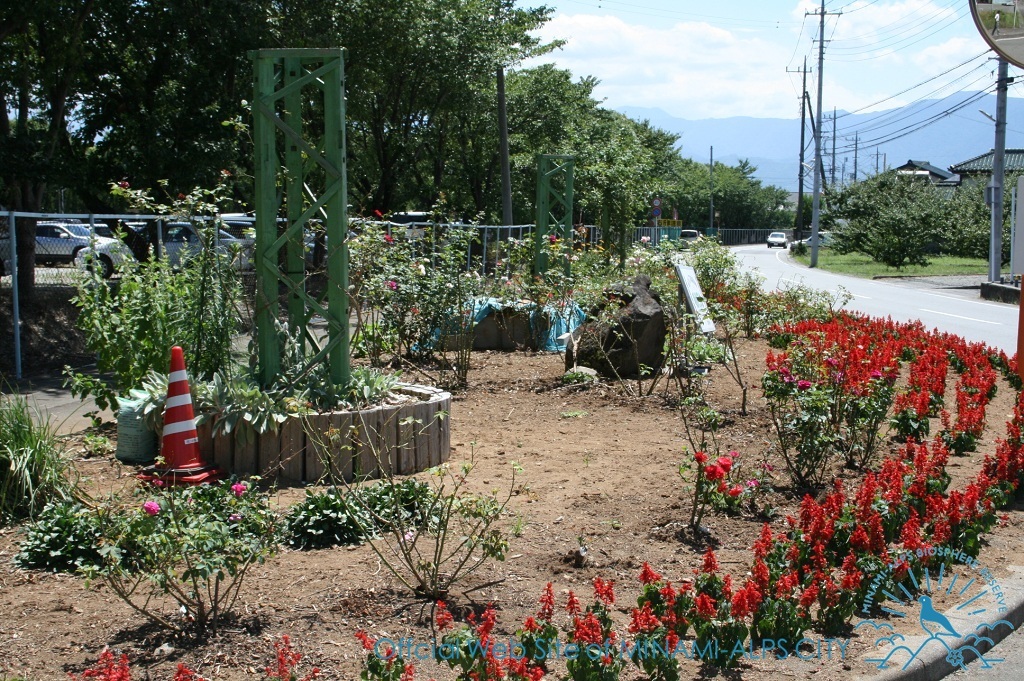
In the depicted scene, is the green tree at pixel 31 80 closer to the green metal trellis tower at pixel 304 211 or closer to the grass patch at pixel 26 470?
the green metal trellis tower at pixel 304 211

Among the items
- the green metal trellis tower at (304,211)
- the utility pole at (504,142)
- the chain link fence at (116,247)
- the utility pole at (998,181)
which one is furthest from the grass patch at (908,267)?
the green metal trellis tower at (304,211)

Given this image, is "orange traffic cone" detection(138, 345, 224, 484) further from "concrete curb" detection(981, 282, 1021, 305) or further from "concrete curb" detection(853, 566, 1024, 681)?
"concrete curb" detection(981, 282, 1021, 305)

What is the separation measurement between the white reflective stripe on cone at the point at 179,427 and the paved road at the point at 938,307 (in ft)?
36.6

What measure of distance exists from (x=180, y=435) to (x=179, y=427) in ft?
0.17

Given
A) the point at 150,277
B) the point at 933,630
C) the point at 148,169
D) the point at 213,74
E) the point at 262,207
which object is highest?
the point at 213,74

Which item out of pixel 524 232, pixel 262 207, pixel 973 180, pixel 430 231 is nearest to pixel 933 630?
pixel 262 207

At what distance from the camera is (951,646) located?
397 centimetres

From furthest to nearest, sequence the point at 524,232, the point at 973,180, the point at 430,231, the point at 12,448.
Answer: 1. the point at 973,180
2. the point at 524,232
3. the point at 430,231
4. the point at 12,448

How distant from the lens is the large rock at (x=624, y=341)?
9586mm

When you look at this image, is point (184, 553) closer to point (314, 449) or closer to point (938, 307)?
point (314, 449)

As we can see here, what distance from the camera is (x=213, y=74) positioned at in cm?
1639

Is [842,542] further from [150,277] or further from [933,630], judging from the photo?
[150,277]

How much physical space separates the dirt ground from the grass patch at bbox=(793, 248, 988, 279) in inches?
1147

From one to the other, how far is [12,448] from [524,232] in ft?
68.3
